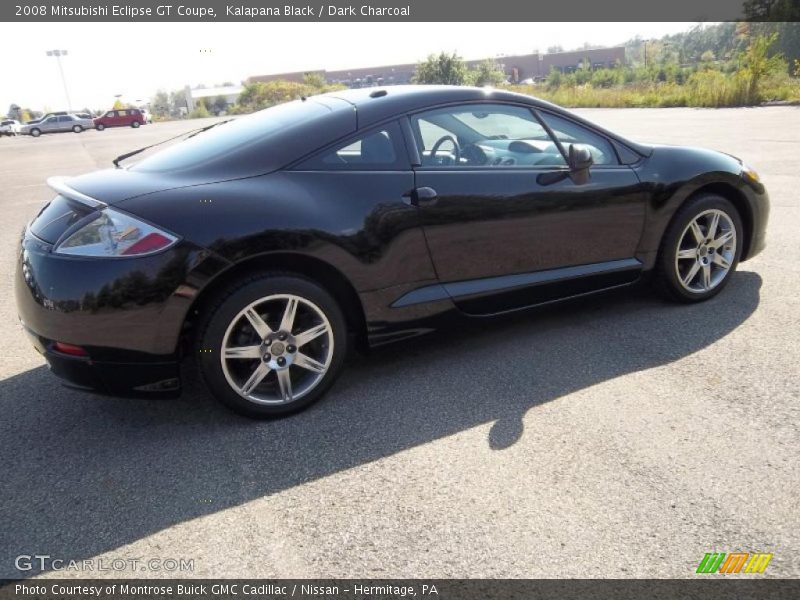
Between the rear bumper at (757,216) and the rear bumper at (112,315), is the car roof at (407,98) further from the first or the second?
the rear bumper at (757,216)

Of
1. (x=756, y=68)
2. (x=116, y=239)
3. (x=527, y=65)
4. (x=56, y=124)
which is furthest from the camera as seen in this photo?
(x=527, y=65)

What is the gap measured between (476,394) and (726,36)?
374ft

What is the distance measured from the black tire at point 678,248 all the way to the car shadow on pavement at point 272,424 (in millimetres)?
128

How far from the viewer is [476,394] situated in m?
3.39

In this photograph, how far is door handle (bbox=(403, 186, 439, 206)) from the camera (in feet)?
11.2

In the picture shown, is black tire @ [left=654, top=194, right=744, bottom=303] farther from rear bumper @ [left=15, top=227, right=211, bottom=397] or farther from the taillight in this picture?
the taillight

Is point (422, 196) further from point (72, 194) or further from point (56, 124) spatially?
point (56, 124)

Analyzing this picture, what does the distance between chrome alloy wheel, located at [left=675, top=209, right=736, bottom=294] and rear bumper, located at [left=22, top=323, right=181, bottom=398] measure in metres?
3.19

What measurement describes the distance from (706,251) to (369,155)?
8.05 ft

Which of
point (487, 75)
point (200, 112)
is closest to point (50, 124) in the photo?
point (200, 112)

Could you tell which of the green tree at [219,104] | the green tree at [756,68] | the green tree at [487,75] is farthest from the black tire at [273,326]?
the green tree at [219,104]

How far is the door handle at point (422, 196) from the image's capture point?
3414mm

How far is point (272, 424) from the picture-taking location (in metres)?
3.21

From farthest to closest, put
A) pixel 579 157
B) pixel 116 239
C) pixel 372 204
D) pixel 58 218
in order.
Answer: pixel 579 157 → pixel 372 204 → pixel 58 218 → pixel 116 239
